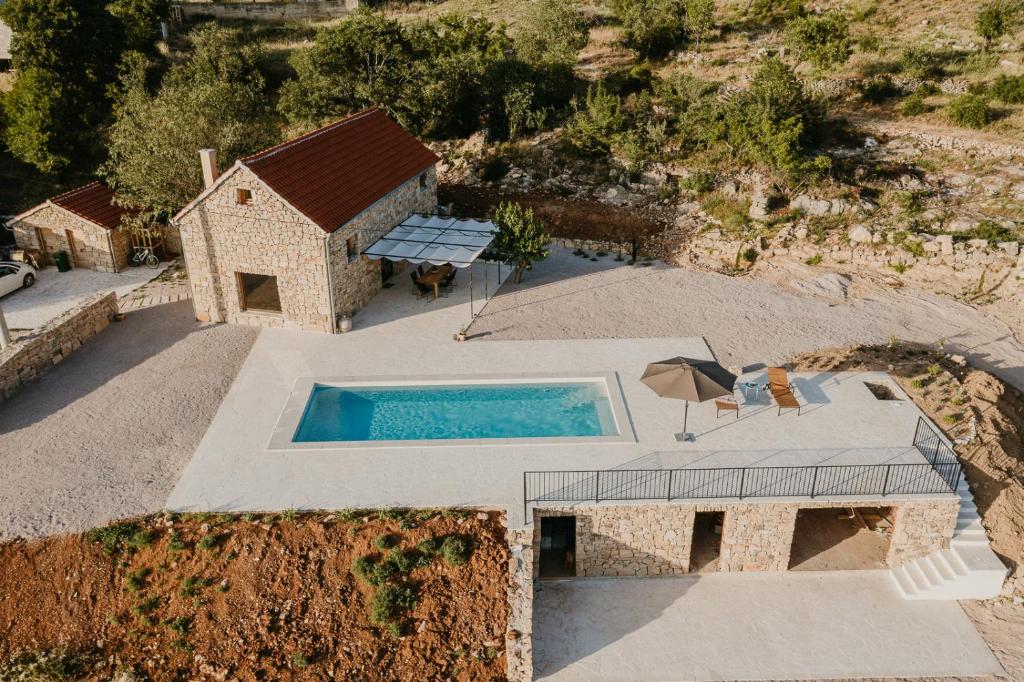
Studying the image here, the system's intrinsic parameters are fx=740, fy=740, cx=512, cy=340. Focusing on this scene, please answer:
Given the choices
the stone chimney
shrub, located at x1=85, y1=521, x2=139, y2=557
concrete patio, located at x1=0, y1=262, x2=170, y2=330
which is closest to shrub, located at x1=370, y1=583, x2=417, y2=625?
shrub, located at x1=85, y1=521, x2=139, y2=557

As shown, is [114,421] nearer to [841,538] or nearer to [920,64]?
[841,538]

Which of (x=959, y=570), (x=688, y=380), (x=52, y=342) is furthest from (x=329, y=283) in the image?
(x=959, y=570)

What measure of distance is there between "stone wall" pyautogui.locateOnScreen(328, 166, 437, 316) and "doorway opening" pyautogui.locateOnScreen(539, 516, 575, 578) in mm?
11826

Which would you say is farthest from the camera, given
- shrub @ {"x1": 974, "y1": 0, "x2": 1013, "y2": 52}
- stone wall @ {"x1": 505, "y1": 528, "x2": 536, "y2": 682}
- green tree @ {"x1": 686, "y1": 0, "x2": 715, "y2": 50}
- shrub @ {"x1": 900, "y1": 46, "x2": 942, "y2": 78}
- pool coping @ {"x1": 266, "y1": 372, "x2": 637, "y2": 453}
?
green tree @ {"x1": 686, "y1": 0, "x2": 715, "y2": 50}

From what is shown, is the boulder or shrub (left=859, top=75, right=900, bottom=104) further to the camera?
shrub (left=859, top=75, right=900, bottom=104)

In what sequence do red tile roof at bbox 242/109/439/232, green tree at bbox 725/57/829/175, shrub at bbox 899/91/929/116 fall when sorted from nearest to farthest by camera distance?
red tile roof at bbox 242/109/439/232
green tree at bbox 725/57/829/175
shrub at bbox 899/91/929/116

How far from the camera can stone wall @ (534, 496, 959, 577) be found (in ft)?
58.5

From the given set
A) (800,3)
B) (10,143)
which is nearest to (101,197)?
(10,143)

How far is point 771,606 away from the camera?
17.9 m

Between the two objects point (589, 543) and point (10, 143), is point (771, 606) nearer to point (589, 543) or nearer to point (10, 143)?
point (589, 543)

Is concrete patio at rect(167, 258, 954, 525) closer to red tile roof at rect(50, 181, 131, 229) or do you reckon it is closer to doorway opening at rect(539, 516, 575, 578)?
doorway opening at rect(539, 516, 575, 578)

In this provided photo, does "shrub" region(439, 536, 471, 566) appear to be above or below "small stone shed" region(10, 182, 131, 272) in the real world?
below

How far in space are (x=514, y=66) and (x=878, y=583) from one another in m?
36.9

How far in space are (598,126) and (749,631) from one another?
2994 cm
